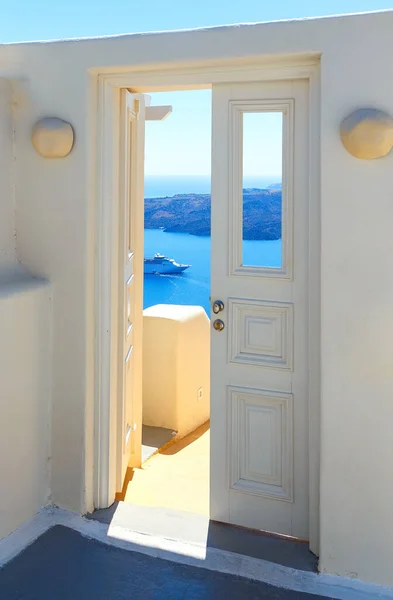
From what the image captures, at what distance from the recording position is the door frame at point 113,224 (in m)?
2.39

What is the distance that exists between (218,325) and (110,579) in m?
1.18

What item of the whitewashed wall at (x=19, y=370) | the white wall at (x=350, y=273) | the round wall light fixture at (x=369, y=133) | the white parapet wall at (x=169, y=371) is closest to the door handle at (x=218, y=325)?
the white wall at (x=350, y=273)

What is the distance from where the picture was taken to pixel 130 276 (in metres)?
3.26

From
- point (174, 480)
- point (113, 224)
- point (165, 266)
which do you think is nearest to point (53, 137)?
point (113, 224)

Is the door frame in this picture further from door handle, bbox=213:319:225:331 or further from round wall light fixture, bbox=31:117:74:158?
door handle, bbox=213:319:225:331

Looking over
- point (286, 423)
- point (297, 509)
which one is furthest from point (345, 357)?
point (297, 509)

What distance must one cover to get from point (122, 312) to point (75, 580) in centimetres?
125

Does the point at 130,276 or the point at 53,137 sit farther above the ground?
the point at 53,137

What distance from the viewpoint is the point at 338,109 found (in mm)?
2232

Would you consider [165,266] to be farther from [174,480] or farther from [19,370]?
[19,370]

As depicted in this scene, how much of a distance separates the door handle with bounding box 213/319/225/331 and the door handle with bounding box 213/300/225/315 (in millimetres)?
41

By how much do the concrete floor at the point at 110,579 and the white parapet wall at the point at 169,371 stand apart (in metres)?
2.08

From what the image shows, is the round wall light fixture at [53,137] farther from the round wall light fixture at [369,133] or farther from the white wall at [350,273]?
the round wall light fixture at [369,133]

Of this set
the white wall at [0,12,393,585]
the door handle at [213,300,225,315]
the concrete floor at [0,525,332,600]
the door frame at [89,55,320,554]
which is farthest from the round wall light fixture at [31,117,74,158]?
the concrete floor at [0,525,332,600]
